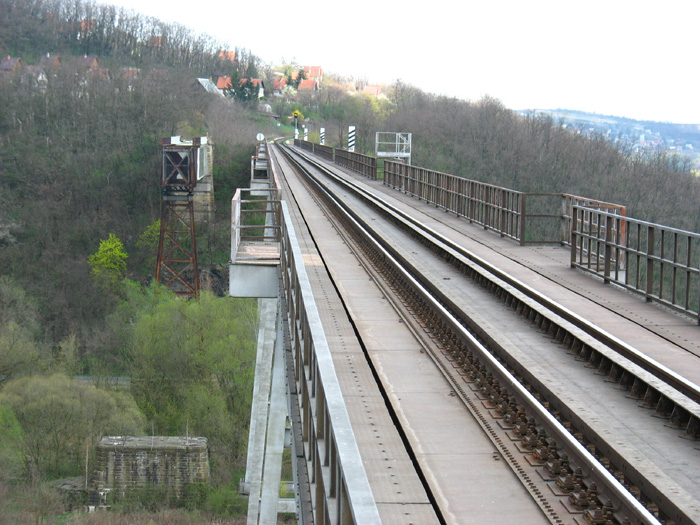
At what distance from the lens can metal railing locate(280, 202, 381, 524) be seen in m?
3.38

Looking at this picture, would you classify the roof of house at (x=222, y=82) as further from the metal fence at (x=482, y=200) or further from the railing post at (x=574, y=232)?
the railing post at (x=574, y=232)

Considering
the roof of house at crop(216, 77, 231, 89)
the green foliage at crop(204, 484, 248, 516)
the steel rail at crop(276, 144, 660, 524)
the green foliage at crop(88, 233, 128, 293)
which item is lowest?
the green foliage at crop(204, 484, 248, 516)

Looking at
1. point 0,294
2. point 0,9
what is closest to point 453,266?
point 0,294

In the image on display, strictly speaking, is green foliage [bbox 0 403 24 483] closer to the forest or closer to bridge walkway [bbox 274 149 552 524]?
the forest

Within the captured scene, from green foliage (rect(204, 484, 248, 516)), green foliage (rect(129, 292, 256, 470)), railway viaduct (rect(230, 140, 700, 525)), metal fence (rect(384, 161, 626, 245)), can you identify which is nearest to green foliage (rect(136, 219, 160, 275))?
green foliage (rect(129, 292, 256, 470))

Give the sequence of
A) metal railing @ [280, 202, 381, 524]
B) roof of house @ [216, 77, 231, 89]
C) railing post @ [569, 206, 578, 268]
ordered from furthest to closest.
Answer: roof of house @ [216, 77, 231, 89], railing post @ [569, 206, 578, 268], metal railing @ [280, 202, 381, 524]

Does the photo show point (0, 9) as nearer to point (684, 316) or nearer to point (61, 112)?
point (61, 112)

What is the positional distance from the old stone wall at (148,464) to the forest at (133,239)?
0.86 meters

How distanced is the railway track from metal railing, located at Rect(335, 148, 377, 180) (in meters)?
28.1

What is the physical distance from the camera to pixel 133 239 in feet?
245

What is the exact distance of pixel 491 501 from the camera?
519 cm

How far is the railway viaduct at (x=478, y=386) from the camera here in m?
5.03

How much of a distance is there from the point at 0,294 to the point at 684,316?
4996cm

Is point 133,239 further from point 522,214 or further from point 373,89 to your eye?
point 373,89
